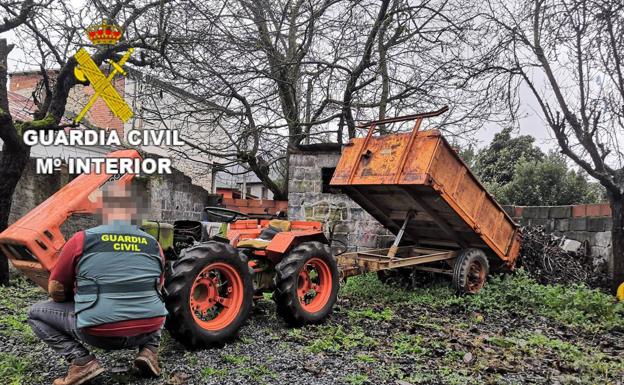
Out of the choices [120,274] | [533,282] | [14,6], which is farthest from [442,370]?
[14,6]

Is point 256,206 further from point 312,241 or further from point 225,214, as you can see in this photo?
point 312,241

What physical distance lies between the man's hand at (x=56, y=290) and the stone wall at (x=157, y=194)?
6.42 feet

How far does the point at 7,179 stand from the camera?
659 cm

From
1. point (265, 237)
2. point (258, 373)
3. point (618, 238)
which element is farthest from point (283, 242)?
point (618, 238)

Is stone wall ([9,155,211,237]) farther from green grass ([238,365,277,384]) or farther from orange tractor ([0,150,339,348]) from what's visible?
green grass ([238,365,277,384])

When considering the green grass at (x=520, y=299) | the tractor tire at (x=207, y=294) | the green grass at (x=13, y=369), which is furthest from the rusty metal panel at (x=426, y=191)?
the green grass at (x=13, y=369)

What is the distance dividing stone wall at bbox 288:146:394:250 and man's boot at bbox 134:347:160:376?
19.6 ft

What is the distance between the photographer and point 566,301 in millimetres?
6133

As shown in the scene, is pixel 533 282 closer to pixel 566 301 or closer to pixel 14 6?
pixel 566 301

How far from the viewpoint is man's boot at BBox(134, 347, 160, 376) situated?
3.26 m

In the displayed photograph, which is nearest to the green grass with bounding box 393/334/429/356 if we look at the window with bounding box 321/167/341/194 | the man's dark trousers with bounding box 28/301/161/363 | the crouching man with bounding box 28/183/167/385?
the crouching man with bounding box 28/183/167/385

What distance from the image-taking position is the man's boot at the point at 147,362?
10.7ft

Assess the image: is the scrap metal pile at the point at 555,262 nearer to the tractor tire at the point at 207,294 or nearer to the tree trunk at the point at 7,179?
the tractor tire at the point at 207,294

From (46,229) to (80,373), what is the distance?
1.44 metres
